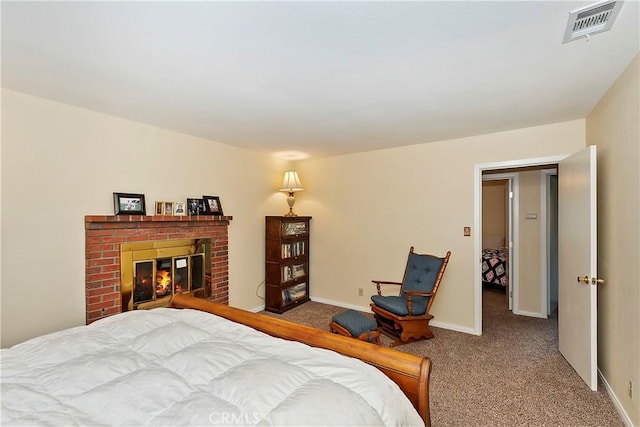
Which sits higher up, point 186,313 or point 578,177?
point 578,177

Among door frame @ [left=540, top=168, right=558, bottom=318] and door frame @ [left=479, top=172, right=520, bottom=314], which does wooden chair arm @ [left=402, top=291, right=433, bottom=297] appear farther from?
door frame @ [left=540, top=168, right=558, bottom=318]

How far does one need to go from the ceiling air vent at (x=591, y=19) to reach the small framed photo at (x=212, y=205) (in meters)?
3.46

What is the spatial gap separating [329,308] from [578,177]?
332 cm

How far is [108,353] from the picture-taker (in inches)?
55.5

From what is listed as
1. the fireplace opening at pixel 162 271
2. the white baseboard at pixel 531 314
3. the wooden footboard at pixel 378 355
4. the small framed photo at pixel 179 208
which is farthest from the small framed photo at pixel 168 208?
the white baseboard at pixel 531 314

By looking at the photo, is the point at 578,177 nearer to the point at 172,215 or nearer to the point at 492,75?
the point at 492,75

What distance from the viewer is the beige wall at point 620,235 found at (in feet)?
6.10

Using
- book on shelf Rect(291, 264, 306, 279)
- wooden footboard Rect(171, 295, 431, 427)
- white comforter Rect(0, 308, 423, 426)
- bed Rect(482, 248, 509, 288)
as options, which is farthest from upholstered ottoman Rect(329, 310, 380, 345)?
bed Rect(482, 248, 509, 288)

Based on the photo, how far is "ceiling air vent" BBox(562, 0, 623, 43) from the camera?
4.46 ft

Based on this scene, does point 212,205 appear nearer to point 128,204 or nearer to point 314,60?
point 128,204

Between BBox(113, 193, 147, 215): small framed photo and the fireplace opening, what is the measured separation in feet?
1.05

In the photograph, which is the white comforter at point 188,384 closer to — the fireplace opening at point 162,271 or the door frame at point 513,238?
the fireplace opening at point 162,271

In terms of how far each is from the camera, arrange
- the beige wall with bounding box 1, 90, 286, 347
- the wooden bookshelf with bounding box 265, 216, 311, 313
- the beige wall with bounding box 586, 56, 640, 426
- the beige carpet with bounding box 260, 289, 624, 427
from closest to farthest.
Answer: the beige wall with bounding box 586, 56, 640, 426 → the beige carpet with bounding box 260, 289, 624, 427 → the beige wall with bounding box 1, 90, 286, 347 → the wooden bookshelf with bounding box 265, 216, 311, 313

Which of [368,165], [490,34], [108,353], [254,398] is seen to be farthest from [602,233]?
[108,353]
